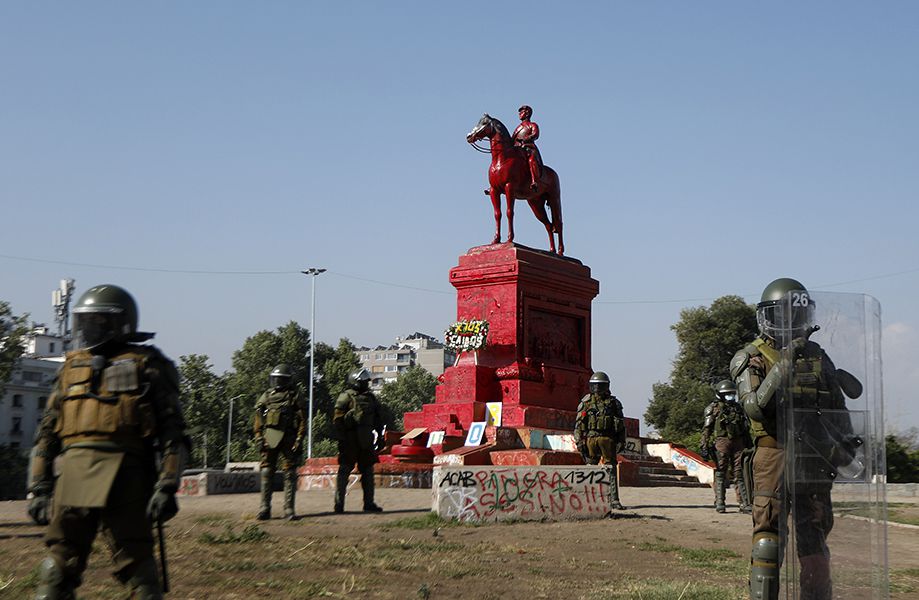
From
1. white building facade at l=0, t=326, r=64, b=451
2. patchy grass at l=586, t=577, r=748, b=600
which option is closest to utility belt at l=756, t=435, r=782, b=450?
patchy grass at l=586, t=577, r=748, b=600

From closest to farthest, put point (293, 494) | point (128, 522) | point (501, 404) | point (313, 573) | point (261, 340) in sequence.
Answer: point (128, 522)
point (313, 573)
point (293, 494)
point (501, 404)
point (261, 340)

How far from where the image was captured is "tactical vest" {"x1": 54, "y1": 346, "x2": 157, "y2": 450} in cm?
519

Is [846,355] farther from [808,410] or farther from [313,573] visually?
[313,573]

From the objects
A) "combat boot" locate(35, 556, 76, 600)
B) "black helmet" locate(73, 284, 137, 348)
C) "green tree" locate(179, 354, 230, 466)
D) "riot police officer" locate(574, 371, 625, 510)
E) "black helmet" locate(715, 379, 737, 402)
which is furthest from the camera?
"green tree" locate(179, 354, 230, 466)

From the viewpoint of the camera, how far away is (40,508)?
524 centimetres

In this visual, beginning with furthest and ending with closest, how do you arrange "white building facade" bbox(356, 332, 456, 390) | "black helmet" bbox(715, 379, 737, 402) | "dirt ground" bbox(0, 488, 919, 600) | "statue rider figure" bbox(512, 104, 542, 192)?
1. "white building facade" bbox(356, 332, 456, 390)
2. "statue rider figure" bbox(512, 104, 542, 192)
3. "black helmet" bbox(715, 379, 737, 402)
4. "dirt ground" bbox(0, 488, 919, 600)

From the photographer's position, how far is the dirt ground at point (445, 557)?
745 cm

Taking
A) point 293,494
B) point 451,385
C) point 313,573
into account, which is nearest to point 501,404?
point 451,385

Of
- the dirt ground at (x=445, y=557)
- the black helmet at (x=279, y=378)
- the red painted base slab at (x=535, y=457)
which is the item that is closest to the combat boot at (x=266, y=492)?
the dirt ground at (x=445, y=557)

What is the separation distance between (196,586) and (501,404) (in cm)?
1532

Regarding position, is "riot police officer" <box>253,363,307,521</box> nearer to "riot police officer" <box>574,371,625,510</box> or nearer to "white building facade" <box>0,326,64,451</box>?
"riot police officer" <box>574,371,625,510</box>

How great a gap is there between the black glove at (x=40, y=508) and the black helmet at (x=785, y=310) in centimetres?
437

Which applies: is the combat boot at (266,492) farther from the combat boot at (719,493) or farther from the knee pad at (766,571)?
the knee pad at (766,571)

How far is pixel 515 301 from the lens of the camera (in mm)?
23438
